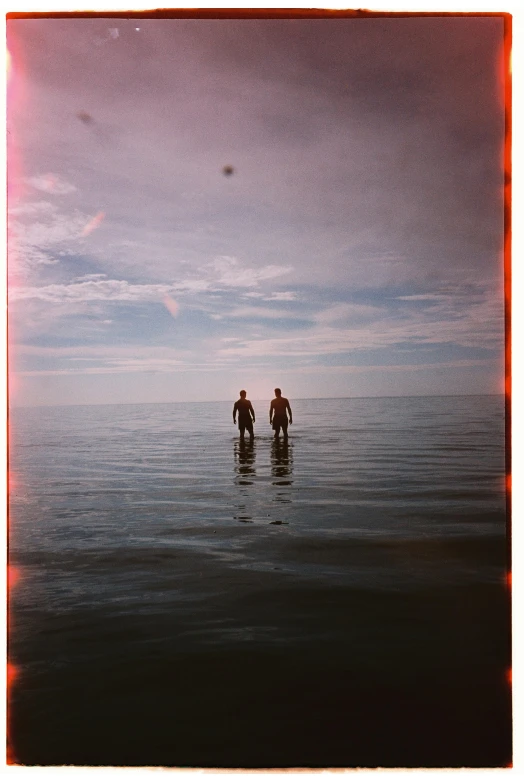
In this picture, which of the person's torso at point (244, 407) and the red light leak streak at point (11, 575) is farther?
the person's torso at point (244, 407)

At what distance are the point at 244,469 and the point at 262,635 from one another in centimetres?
522

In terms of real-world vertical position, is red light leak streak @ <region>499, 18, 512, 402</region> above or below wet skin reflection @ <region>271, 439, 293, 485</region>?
above

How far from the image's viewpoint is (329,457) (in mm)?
9914

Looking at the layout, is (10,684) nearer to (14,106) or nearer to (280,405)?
(14,106)

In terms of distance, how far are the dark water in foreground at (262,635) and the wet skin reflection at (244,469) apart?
0.06m

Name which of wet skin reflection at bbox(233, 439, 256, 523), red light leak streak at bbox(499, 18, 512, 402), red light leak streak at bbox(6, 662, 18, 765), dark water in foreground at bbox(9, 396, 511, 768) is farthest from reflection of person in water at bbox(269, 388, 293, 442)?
red light leak streak at bbox(6, 662, 18, 765)

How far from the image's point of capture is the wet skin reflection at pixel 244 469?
5.91 m

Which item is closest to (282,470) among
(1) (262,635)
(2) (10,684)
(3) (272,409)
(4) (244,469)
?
(4) (244,469)

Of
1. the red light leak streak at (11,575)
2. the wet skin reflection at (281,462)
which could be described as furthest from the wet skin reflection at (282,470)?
the red light leak streak at (11,575)

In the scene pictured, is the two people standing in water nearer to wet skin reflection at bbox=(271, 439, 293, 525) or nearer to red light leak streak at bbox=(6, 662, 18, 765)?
wet skin reflection at bbox=(271, 439, 293, 525)

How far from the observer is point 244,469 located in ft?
28.6

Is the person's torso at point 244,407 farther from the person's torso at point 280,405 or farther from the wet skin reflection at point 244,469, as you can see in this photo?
the wet skin reflection at point 244,469

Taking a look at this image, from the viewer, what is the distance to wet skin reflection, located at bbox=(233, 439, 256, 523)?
5.91m

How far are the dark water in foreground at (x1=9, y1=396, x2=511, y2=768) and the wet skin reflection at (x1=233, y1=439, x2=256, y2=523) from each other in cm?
6
